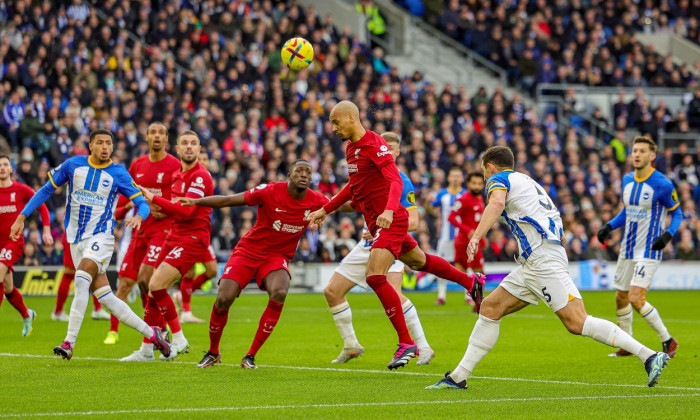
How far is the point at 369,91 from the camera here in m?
32.2

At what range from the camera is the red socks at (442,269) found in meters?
12.1

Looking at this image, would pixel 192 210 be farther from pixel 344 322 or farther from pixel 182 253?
pixel 344 322

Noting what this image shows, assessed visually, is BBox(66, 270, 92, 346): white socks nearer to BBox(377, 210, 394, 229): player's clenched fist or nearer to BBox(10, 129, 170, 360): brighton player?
BBox(10, 129, 170, 360): brighton player

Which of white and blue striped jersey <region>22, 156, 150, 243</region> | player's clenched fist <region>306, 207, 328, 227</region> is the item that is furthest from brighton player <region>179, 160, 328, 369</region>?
white and blue striped jersey <region>22, 156, 150, 243</region>

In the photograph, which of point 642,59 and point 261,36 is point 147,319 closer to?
point 261,36

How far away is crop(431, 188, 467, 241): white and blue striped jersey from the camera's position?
70.5 ft

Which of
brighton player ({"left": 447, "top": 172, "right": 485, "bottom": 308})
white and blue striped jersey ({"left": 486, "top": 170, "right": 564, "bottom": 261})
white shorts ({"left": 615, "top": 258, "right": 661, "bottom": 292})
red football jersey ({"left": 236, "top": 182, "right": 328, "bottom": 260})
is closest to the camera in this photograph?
white and blue striped jersey ({"left": 486, "top": 170, "right": 564, "bottom": 261})

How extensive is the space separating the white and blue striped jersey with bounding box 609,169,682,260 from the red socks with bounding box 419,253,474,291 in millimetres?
2414

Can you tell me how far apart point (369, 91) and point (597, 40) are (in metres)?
10.6

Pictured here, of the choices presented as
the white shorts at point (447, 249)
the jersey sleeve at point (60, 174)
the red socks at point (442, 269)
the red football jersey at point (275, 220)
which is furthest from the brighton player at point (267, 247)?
the white shorts at point (447, 249)

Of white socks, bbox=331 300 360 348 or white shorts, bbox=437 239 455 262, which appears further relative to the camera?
white shorts, bbox=437 239 455 262

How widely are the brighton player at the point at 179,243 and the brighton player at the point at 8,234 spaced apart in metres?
3.10

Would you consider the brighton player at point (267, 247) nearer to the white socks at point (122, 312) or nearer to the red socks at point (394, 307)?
the white socks at point (122, 312)

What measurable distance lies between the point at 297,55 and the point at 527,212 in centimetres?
575
